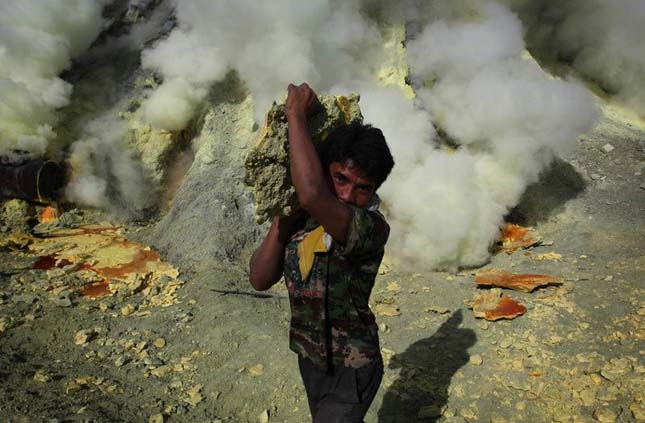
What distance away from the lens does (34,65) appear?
654 cm

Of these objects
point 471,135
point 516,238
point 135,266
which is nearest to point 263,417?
point 135,266

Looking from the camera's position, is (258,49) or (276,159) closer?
(276,159)

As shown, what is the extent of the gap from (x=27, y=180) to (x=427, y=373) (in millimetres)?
5729

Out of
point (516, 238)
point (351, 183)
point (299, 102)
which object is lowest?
point (516, 238)

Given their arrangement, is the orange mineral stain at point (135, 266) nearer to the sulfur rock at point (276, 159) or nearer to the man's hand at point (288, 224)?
the sulfur rock at point (276, 159)

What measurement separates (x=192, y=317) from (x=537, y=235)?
373 cm

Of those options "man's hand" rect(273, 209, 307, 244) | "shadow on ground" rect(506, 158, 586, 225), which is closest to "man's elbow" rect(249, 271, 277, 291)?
"man's hand" rect(273, 209, 307, 244)

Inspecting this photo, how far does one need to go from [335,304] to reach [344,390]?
0.32 m

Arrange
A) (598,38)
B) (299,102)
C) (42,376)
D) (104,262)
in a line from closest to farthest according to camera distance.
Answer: (299,102) → (42,376) → (104,262) → (598,38)

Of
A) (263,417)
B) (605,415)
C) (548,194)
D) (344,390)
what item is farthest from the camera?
(548,194)

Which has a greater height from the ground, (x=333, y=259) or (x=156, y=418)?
(x=333, y=259)

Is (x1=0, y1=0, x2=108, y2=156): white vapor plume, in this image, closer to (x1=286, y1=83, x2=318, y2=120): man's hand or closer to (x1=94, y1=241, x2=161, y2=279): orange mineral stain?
(x1=94, y1=241, x2=161, y2=279): orange mineral stain

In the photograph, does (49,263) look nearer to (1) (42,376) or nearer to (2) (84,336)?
Answer: (2) (84,336)

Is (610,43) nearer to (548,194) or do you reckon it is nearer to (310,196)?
(548,194)
